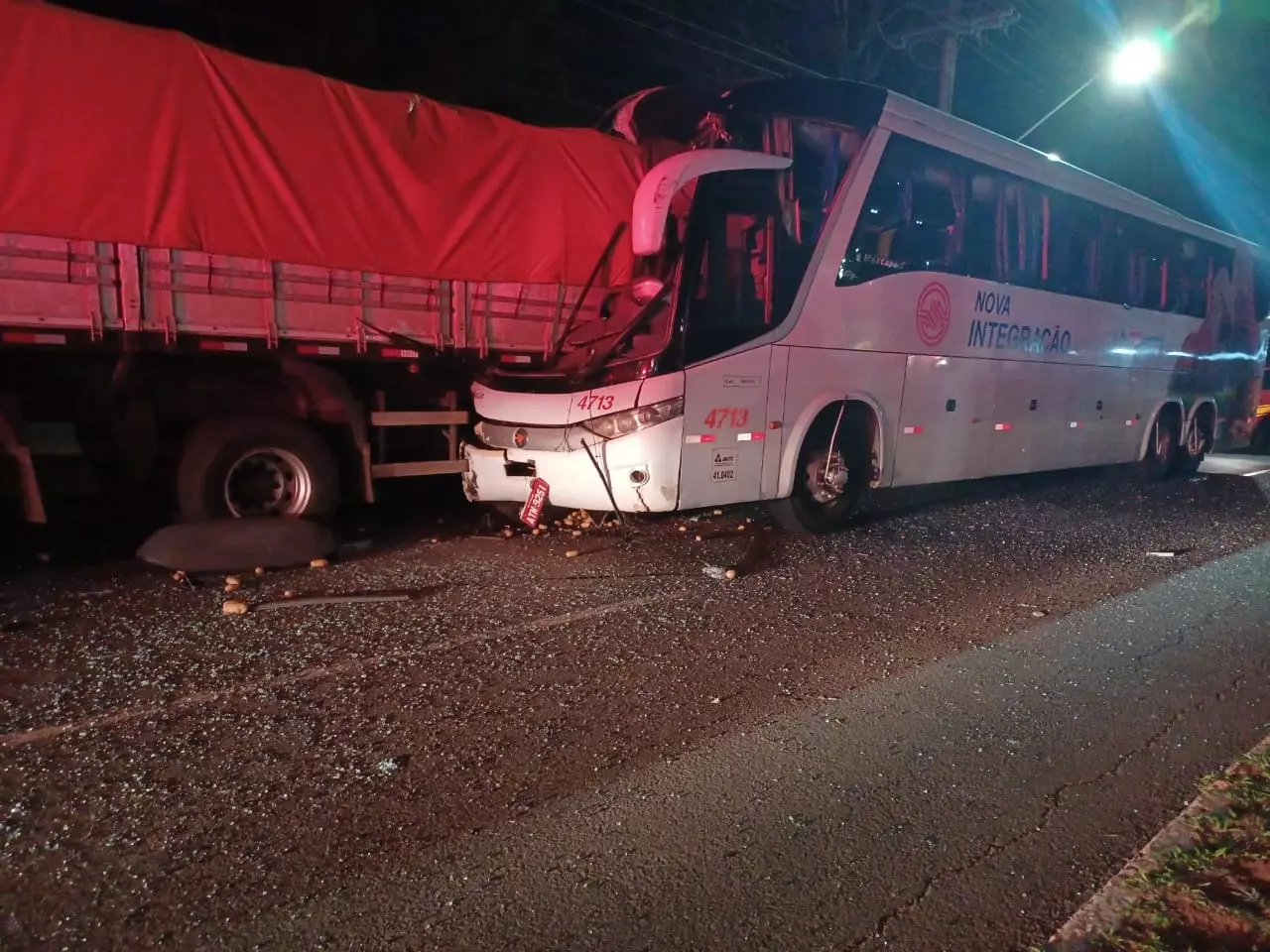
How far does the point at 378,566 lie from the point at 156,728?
107 inches

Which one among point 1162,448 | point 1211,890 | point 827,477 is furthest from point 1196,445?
point 1211,890

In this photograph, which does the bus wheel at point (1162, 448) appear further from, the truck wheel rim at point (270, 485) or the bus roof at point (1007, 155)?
the truck wheel rim at point (270, 485)

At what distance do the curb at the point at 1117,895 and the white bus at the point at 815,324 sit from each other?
4.09 metres

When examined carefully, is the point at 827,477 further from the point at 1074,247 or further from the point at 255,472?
the point at 1074,247

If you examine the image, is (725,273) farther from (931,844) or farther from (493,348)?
(931,844)

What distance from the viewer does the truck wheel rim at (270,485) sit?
22.7 feet

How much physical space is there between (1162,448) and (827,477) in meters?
7.86

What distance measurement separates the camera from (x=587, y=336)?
24.5ft

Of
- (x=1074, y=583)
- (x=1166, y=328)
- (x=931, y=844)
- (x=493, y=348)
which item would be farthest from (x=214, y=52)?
(x=1166, y=328)

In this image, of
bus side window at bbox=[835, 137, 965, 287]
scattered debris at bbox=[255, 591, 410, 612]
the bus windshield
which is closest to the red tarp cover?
the bus windshield

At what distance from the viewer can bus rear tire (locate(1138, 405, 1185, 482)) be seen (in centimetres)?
1284

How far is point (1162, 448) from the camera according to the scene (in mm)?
13031

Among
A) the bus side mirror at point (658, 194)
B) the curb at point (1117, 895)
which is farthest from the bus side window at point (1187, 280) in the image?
the curb at point (1117, 895)

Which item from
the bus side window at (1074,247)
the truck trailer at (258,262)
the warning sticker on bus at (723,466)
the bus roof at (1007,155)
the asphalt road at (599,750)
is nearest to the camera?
the asphalt road at (599,750)
